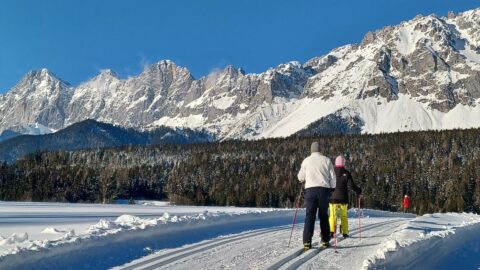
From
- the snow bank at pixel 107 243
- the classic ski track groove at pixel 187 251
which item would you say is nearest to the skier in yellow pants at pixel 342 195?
the classic ski track groove at pixel 187 251

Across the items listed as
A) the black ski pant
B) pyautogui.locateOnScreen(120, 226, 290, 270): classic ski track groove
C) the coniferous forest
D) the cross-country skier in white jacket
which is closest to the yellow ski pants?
the cross-country skier in white jacket

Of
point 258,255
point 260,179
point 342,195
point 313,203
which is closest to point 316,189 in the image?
point 313,203

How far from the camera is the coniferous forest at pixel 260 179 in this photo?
116m

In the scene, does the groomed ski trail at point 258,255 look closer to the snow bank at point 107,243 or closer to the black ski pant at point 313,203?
the black ski pant at point 313,203

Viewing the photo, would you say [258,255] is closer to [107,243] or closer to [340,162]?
[107,243]

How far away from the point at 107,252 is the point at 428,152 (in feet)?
597

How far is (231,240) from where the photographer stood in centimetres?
1617

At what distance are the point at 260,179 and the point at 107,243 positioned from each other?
13032 centimetres

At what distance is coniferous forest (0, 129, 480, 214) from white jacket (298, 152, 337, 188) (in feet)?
277

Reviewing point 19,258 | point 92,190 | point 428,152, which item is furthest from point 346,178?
point 428,152

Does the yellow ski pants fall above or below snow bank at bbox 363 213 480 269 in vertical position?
above

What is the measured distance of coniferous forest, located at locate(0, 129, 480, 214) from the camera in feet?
379

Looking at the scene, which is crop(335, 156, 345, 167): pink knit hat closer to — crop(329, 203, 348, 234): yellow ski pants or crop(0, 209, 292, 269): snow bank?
crop(329, 203, 348, 234): yellow ski pants

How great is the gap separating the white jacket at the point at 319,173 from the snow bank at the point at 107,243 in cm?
415
